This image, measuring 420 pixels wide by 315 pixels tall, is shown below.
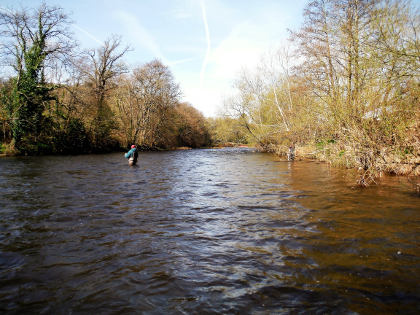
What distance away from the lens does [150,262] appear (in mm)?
4090

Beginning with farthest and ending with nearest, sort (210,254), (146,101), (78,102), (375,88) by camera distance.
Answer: (146,101) → (78,102) → (375,88) → (210,254)

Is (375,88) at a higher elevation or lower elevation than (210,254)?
higher

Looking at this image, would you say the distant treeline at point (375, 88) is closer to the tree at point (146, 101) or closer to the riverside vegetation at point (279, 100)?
the riverside vegetation at point (279, 100)

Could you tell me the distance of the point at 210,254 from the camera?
14.4ft

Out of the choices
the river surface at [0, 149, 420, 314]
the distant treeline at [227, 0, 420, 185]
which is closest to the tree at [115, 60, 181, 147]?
the distant treeline at [227, 0, 420, 185]

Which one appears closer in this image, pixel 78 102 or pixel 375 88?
pixel 375 88

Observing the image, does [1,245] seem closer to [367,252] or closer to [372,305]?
[372,305]

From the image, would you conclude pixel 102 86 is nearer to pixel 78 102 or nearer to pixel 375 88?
pixel 78 102

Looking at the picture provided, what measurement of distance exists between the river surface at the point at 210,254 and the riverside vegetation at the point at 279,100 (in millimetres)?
3231

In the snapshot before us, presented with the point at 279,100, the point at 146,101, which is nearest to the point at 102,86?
the point at 146,101

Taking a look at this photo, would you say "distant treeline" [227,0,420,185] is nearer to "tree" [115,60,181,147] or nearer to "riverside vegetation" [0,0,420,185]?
"riverside vegetation" [0,0,420,185]

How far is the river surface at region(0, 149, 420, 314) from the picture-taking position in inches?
122

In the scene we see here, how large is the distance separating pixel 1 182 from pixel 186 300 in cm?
1110

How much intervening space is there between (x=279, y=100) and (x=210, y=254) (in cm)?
2584
